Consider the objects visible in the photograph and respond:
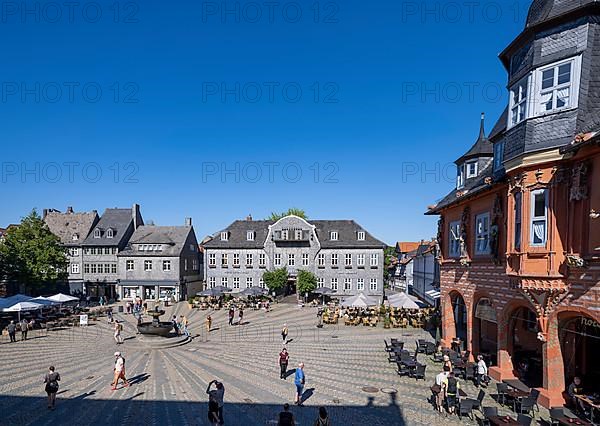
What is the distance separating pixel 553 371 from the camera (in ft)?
44.4

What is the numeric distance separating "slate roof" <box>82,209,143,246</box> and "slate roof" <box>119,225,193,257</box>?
1574 mm

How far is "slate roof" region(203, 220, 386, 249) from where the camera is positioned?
4850cm

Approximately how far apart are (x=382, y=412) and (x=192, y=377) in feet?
29.1

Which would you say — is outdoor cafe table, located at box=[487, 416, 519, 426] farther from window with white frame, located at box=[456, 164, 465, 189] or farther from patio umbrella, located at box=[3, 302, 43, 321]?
patio umbrella, located at box=[3, 302, 43, 321]

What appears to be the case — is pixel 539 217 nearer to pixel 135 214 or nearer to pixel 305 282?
pixel 305 282

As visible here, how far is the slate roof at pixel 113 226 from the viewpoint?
51875mm

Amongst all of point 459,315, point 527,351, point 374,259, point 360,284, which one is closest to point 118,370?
point 527,351

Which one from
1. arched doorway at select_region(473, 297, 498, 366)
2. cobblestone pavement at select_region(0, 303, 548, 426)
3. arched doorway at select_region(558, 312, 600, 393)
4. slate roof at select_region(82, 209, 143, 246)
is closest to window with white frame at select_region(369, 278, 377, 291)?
cobblestone pavement at select_region(0, 303, 548, 426)

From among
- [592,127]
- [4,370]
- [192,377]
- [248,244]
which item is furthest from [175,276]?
[592,127]

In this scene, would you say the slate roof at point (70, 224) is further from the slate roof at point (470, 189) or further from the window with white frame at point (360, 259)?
the slate roof at point (470, 189)

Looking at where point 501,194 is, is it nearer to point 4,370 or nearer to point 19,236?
point 4,370

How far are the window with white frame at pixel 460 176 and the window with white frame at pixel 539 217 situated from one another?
10504 mm

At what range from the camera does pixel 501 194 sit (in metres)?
16.9

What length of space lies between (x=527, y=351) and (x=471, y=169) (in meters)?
10.4
